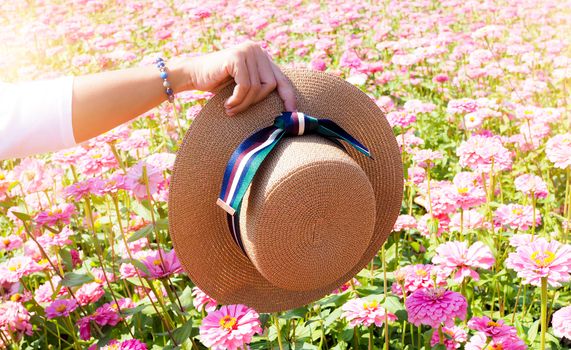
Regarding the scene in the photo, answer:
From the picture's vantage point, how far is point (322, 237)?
1.13 metres

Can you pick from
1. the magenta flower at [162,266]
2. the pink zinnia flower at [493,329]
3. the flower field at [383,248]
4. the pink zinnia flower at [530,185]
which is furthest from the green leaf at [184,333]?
the pink zinnia flower at [530,185]

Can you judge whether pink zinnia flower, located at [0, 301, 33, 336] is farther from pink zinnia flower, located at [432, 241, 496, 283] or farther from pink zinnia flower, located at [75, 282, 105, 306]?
pink zinnia flower, located at [432, 241, 496, 283]

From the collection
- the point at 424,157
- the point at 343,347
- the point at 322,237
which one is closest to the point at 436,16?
the point at 424,157

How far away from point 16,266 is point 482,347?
1.18 meters

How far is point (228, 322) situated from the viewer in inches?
46.1

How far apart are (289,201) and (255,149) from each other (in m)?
0.11

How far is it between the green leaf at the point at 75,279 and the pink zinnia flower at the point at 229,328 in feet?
1.45

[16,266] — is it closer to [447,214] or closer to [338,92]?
[338,92]

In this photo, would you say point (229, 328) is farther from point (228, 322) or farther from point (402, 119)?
point (402, 119)

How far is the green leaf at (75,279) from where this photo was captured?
1.51 m

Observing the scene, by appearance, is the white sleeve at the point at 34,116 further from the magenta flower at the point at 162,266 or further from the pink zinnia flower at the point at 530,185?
the pink zinnia flower at the point at 530,185

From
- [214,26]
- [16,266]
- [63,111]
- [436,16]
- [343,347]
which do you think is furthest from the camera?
[214,26]

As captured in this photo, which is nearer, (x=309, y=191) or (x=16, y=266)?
(x=309, y=191)

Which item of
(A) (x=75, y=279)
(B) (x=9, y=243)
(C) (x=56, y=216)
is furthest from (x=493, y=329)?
(B) (x=9, y=243)
